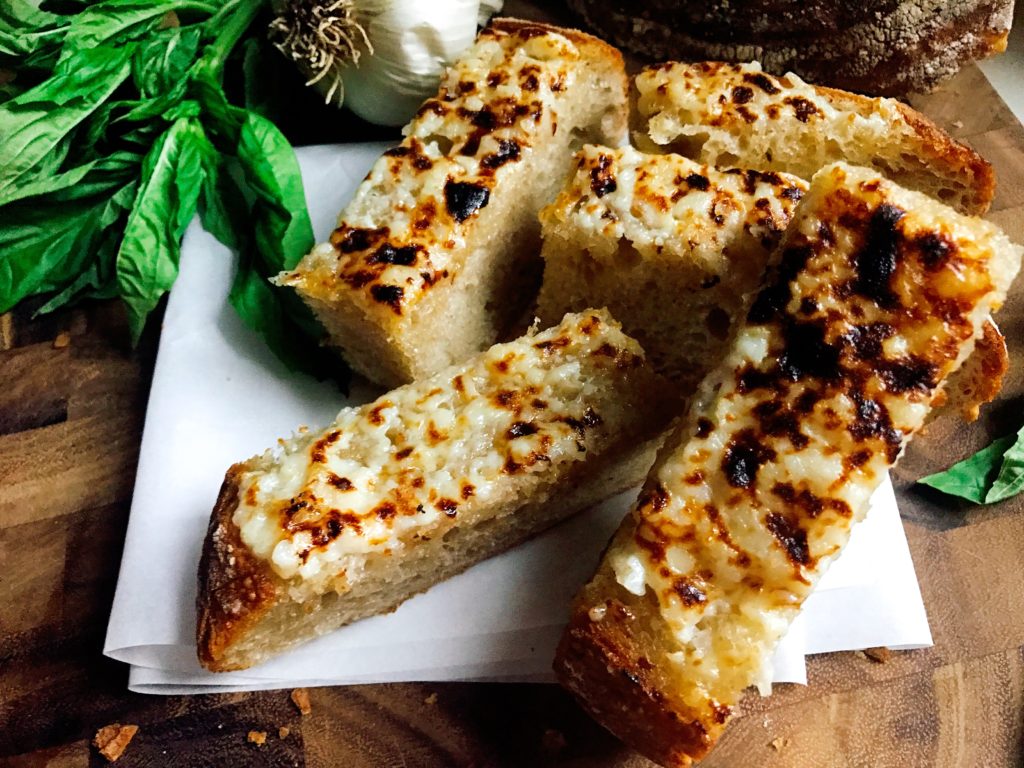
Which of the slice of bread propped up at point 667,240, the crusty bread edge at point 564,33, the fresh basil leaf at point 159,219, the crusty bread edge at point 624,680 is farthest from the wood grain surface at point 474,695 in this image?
the crusty bread edge at point 564,33

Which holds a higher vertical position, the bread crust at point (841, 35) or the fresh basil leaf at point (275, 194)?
the bread crust at point (841, 35)

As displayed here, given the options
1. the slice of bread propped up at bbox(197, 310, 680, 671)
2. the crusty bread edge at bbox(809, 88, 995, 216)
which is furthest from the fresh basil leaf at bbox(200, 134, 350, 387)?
the crusty bread edge at bbox(809, 88, 995, 216)

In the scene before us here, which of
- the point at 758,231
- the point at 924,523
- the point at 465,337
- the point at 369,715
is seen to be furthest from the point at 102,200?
the point at 924,523

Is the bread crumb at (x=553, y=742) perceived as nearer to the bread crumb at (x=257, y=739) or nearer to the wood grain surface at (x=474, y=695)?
the wood grain surface at (x=474, y=695)

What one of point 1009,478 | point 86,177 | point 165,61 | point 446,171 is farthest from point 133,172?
point 1009,478

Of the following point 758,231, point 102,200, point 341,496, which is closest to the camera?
point 341,496

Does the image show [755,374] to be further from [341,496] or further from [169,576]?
[169,576]
